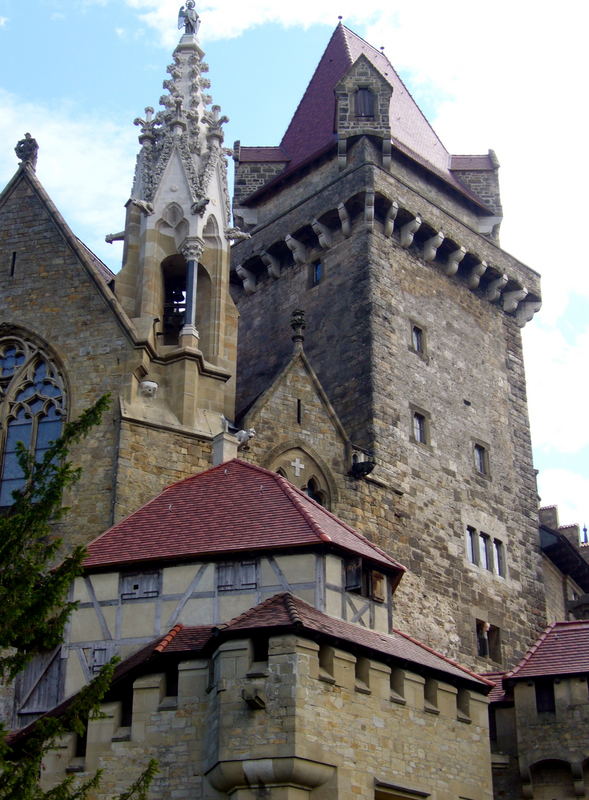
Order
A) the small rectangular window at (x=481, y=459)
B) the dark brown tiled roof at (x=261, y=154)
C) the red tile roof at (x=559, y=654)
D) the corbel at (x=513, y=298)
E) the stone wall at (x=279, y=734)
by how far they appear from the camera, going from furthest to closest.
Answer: the dark brown tiled roof at (x=261, y=154) → the corbel at (x=513, y=298) → the small rectangular window at (x=481, y=459) → the red tile roof at (x=559, y=654) → the stone wall at (x=279, y=734)

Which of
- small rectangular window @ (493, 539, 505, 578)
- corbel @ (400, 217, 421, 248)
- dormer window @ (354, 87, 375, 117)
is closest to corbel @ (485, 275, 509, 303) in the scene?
corbel @ (400, 217, 421, 248)

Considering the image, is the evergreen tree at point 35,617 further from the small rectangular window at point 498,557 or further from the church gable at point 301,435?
the small rectangular window at point 498,557

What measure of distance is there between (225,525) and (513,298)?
16.6m

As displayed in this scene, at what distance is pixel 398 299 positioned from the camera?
3123 cm

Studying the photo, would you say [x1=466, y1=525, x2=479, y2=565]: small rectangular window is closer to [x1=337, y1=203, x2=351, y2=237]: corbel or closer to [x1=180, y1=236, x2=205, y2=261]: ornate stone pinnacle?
[x1=337, y1=203, x2=351, y2=237]: corbel

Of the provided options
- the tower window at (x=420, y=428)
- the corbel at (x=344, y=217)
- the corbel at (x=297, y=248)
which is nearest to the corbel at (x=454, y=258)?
the corbel at (x=344, y=217)

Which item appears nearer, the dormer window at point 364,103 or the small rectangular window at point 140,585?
the small rectangular window at point 140,585

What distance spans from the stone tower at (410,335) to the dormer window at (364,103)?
0.05 metres

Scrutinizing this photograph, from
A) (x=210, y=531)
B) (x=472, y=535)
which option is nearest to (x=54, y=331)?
(x=210, y=531)

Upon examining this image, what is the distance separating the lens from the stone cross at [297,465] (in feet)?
85.3

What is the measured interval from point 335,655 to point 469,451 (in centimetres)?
1410

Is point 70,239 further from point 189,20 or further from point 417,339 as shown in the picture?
point 417,339

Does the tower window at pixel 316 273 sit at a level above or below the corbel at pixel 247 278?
below

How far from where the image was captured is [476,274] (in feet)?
111
